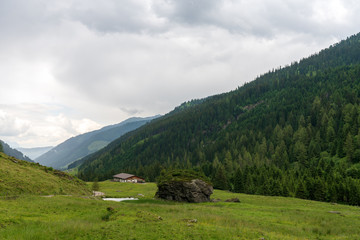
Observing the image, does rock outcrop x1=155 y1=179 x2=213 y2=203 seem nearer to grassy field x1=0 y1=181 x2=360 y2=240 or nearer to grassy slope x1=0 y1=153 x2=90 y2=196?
grassy slope x1=0 y1=153 x2=90 y2=196

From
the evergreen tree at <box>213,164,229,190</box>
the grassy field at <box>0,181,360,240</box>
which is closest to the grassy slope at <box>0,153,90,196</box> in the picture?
the grassy field at <box>0,181,360,240</box>

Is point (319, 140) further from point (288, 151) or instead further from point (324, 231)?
point (324, 231)

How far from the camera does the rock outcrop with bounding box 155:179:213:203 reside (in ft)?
196

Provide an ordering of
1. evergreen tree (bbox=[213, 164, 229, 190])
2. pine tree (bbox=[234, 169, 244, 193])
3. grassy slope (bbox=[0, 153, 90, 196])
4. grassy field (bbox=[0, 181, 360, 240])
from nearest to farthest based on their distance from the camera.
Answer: grassy field (bbox=[0, 181, 360, 240]) < grassy slope (bbox=[0, 153, 90, 196]) < pine tree (bbox=[234, 169, 244, 193]) < evergreen tree (bbox=[213, 164, 229, 190])

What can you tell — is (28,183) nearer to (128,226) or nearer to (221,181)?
(128,226)

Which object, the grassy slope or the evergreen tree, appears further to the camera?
the evergreen tree

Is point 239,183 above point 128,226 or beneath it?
beneath

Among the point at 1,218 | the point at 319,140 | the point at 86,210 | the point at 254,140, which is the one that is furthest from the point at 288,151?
the point at 1,218

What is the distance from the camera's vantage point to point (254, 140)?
192 m

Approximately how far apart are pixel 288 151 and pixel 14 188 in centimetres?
15397

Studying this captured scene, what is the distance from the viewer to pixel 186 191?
6003 cm

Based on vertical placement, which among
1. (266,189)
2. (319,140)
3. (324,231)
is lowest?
(266,189)

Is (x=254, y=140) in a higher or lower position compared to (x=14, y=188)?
higher

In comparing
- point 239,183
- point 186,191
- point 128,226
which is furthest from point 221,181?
point 128,226
